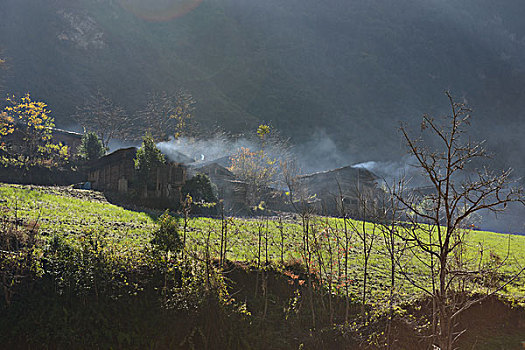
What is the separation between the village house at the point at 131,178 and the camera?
24.0 meters

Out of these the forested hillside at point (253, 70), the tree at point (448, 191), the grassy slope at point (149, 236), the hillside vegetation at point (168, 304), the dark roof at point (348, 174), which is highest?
the forested hillside at point (253, 70)

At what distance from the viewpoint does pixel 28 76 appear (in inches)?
3342

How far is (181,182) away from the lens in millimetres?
25328

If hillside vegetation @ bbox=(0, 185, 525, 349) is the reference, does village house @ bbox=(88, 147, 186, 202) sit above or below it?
above

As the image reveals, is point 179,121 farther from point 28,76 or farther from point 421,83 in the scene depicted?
point 421,83

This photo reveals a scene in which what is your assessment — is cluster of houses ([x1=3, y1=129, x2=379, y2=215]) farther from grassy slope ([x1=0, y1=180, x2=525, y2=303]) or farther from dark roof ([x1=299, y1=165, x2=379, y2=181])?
grassy slope ([x1=0, y1=180, x2=525, y2=303])

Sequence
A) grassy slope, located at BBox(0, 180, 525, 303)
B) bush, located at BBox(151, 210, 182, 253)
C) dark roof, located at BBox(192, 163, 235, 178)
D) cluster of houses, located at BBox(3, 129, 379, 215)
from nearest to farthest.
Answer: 1. bush, located at BBox(151, 210, 182, 253)
2. grassy slope, located at BBox(0, 180, 525, 303)
3. cluster of houses, located at BBox(3, 129, 379, 215)
4. dark roof, located at BBox(192, 163, 235, 178)

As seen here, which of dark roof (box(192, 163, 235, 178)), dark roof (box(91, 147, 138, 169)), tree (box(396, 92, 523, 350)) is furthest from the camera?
dark roof (box(192, 163, 235, 178))

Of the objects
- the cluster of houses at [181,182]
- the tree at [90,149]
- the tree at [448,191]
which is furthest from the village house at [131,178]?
the tree at [448,191]

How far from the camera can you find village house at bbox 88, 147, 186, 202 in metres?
24.0

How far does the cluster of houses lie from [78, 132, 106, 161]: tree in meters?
2.27

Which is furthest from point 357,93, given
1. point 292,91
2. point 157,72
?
point 157,72

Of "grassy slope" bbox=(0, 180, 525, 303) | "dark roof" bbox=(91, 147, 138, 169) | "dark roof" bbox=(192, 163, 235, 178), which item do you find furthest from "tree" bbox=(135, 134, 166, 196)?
"dark roof" bbox=(192, 163, 235, 178)

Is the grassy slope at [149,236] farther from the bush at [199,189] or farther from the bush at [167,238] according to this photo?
the bush at [199,189]
